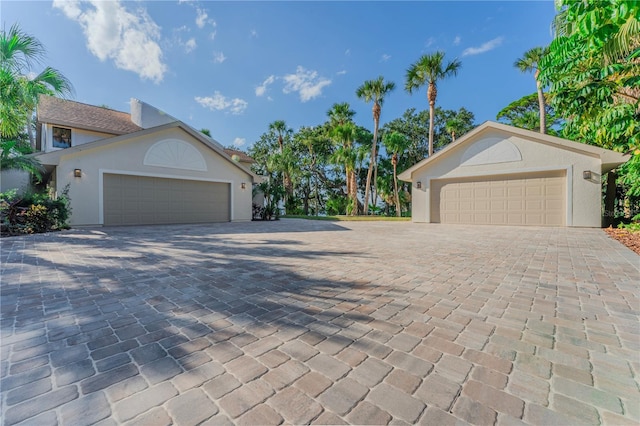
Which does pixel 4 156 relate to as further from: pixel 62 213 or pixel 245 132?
pixel 245 132

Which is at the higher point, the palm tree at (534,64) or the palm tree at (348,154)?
the palm tree at (534,64)

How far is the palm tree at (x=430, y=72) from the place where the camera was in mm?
16359

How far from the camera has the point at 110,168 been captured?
10.3m

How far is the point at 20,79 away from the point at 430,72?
18.7 m

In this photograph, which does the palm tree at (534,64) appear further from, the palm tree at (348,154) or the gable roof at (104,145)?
the gable roof at (104,145)

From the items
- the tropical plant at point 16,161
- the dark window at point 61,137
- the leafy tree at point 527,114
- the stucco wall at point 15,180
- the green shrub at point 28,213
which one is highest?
the leafy tree at point 527,114

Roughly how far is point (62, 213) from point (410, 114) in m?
27.0

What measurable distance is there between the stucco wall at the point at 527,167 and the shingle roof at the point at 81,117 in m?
16.0

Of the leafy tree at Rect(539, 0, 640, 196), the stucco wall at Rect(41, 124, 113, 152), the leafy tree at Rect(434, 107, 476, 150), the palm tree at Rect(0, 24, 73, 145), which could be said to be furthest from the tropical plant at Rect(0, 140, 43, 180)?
the leafy tree at Rect(434, 107, 476, 150)

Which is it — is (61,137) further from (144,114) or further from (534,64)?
(534,64)

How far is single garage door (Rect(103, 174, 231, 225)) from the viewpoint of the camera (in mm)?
10492

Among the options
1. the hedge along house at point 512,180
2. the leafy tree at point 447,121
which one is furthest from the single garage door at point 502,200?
the leafy tree at point 447,121

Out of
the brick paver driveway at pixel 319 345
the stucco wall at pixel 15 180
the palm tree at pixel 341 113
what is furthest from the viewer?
the palm tree at pixel 341 113

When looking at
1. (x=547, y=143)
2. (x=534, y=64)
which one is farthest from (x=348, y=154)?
(x=534, y=64)
